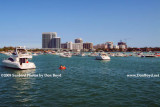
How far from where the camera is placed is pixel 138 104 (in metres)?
16.2

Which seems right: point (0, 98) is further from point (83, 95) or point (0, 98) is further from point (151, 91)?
point (151, 91)

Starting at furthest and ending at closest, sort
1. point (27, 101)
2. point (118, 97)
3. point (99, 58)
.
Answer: point (99, 58) → point (118, 97) → point (27, 101)

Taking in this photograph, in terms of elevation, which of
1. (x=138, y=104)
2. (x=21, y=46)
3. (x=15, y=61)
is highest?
(x=21, y=46)

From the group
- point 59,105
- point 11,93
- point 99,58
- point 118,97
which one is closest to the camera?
point 59,105

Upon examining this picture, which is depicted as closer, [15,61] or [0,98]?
[0,98]

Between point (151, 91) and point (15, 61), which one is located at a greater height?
point (15, 61)

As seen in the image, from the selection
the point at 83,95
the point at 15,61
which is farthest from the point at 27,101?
the point at 15,61

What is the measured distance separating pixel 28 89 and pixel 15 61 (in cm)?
2360

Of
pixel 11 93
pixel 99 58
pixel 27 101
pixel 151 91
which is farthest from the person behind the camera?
pixel 99 58

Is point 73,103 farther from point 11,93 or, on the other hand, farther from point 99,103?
point 11,93

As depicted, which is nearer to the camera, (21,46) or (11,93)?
(11,93)

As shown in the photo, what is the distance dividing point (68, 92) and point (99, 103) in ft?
18.3

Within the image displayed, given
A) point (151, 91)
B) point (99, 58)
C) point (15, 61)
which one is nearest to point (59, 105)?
point (151, 91)

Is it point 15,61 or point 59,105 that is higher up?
point 15,61
